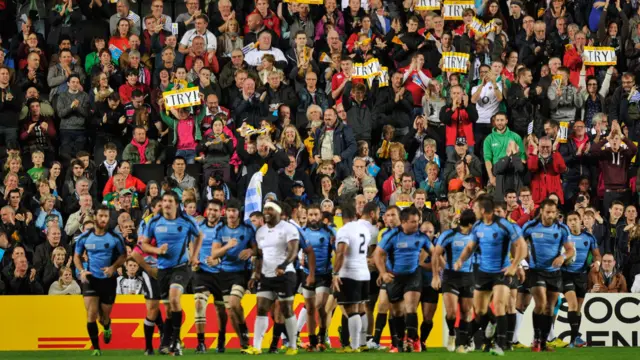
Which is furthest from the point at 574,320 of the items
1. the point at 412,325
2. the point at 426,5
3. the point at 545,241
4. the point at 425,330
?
the point at 426,5

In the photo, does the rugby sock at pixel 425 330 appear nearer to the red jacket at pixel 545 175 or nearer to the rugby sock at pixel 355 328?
the rugby sock at pixel 355 328

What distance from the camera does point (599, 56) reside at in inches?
1224

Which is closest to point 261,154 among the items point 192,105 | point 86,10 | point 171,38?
point 192,105

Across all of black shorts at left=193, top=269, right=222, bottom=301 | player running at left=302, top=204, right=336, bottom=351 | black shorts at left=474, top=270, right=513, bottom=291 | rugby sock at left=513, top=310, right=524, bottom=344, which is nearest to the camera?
black shorts at left=474, top=270, right=513, bottom=291

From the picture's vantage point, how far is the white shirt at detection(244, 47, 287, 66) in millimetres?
30766

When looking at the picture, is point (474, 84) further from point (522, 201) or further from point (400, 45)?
point (522, 201)

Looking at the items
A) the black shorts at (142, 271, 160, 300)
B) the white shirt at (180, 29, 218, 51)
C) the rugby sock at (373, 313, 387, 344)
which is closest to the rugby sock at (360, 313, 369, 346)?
the rugby sock at (373, 313, 387, 344)

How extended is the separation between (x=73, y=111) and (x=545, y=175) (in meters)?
9.82

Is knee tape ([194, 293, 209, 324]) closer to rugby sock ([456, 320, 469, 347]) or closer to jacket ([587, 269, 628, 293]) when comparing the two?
rugby sock ([456, 320, 469, 347])

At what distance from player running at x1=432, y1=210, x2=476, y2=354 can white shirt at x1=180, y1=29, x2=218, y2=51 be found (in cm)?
974

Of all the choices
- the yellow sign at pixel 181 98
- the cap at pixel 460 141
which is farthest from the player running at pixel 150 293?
the cap at pixel 460 141

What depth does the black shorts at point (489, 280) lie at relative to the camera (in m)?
21.7

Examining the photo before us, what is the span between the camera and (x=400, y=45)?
31.3m

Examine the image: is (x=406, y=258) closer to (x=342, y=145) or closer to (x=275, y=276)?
(x=275, y=276)
